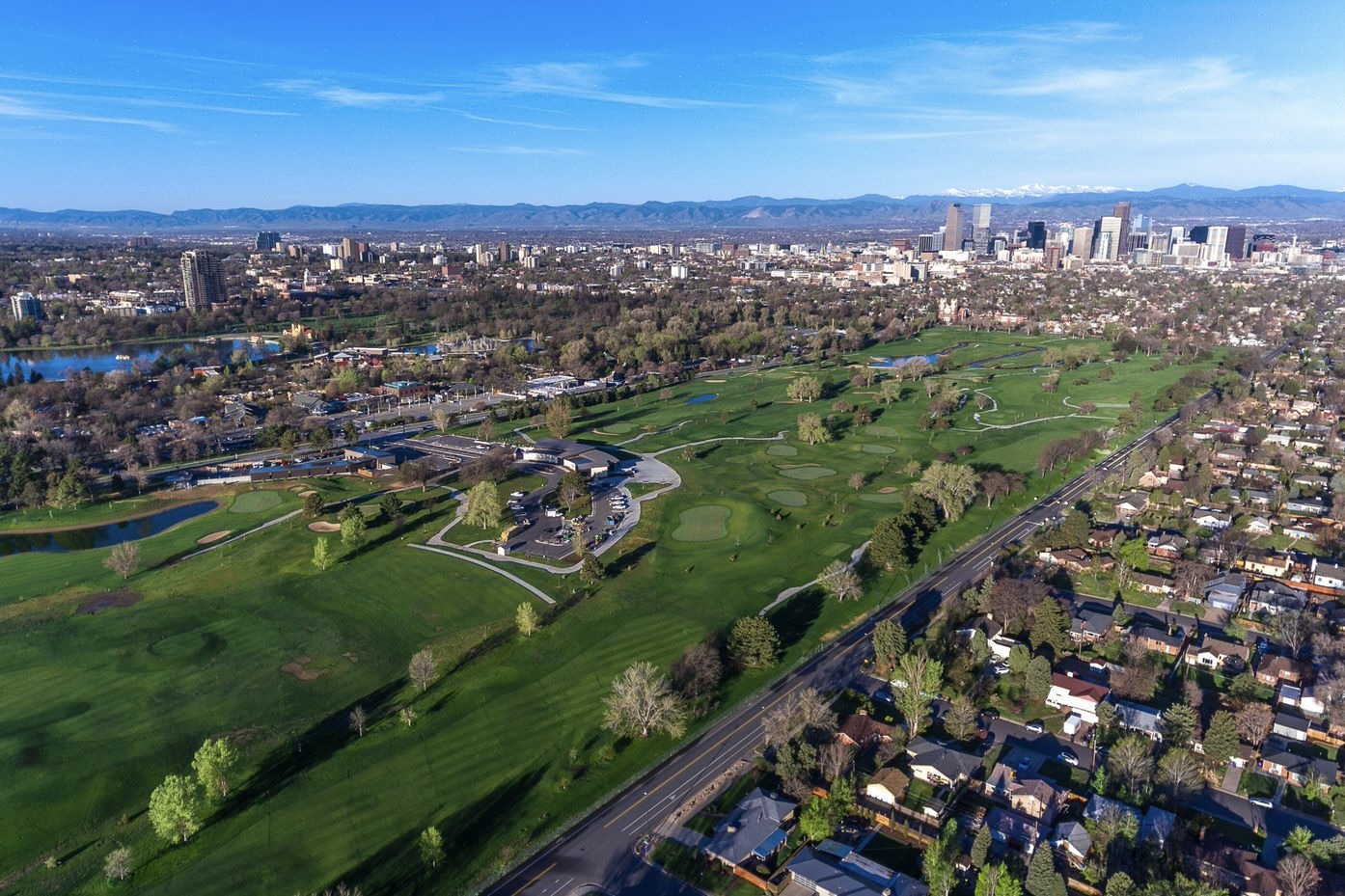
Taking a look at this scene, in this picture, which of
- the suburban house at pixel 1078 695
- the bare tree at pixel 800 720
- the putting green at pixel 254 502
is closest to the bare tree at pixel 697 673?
the bare tree at pixel 800 720

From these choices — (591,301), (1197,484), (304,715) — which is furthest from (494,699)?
(591,301)

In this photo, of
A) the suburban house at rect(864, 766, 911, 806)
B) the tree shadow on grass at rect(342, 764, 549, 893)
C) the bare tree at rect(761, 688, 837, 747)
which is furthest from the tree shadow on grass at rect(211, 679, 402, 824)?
the suburban house at rect(864, 766, 911, 806)

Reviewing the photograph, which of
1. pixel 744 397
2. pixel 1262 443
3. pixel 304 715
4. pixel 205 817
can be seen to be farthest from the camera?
pixel 744 397

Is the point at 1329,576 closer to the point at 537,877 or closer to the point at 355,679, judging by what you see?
the point at 537,877

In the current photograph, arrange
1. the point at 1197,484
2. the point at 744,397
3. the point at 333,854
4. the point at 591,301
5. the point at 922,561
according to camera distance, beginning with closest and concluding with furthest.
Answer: the point at 333,854, the point at 922,561, the point at 1197,484, the point at 744,397, the point at 591,301

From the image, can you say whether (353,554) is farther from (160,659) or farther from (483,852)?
(483,852)

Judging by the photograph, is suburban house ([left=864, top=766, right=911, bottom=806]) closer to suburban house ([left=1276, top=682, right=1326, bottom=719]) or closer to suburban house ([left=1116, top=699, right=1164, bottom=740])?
suburban house ([left=1116, top=699, right=1164, bottom=740])

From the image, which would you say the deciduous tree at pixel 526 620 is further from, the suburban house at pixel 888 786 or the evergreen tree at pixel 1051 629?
the evergreen tree at pixel 1051 629
